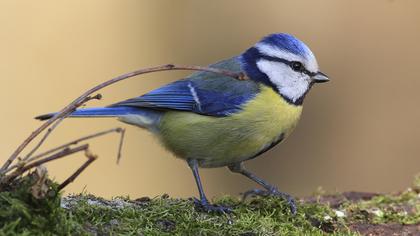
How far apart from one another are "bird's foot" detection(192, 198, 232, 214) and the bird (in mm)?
338

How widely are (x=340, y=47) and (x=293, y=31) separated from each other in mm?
542

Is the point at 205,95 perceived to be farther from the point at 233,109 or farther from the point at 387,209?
the point at 387,209

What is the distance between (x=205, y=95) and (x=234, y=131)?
0.98ft

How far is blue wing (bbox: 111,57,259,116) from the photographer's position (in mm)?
3281

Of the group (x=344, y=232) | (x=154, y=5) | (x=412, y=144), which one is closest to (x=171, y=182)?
(x=154, y=5)

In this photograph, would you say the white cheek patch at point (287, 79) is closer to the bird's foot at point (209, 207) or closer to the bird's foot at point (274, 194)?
the bird's foot at point (274, 194)

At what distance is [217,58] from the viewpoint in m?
7.07

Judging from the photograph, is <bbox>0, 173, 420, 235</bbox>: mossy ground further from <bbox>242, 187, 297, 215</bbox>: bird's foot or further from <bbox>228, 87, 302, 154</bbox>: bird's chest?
<bbox>228, 87, 302, 154</bbox>: bird's chest

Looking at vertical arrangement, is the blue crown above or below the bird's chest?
above

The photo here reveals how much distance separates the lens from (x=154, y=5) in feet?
23.6

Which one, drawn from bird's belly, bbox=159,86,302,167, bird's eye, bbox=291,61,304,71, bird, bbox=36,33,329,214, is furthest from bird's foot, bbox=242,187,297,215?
bird's eye, bbox=291,61,304,71

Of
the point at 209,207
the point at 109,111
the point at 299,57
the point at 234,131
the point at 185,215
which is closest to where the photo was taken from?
the point at 185,215

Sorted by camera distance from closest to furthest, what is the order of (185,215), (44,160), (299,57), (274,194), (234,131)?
(44,160), (185,215), (274,194), (234,131), (299,57)

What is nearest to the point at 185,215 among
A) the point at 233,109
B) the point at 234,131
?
the point at 234,131
